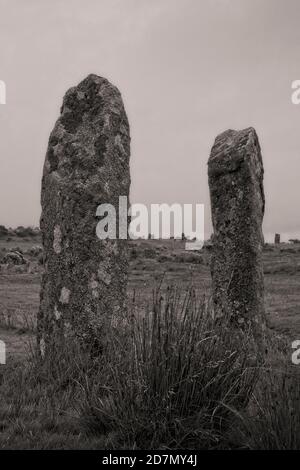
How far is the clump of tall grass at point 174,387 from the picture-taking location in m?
4.61

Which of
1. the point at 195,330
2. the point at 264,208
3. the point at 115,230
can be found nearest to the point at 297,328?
the point at 264,208

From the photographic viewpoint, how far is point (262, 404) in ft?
14.5

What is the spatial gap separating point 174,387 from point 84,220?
3171mm

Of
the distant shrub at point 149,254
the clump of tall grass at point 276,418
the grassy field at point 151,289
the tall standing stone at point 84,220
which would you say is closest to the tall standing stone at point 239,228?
the grassy field at point 151,289

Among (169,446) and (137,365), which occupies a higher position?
(137,365)

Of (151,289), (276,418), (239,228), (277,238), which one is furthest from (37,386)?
(277,238)

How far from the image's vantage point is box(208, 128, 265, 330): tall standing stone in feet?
31.0

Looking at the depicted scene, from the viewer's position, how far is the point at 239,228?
31.8 ft

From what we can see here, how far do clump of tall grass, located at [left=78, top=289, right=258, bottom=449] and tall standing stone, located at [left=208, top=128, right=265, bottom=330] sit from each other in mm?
4056

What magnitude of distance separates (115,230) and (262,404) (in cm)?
368

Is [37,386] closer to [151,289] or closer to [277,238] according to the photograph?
[151,289]

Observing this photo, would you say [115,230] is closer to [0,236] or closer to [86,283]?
[86,283]

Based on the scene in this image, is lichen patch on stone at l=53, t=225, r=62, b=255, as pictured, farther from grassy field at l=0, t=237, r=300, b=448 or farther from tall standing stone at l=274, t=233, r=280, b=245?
tall standing stone at l=274, t=233, r=280, b=245

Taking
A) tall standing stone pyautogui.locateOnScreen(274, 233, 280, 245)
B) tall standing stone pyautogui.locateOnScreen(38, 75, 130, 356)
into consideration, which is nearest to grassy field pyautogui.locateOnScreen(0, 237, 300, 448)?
tall standing stone pyautogui.locateOnScreen(38, 75, 130, 356)
